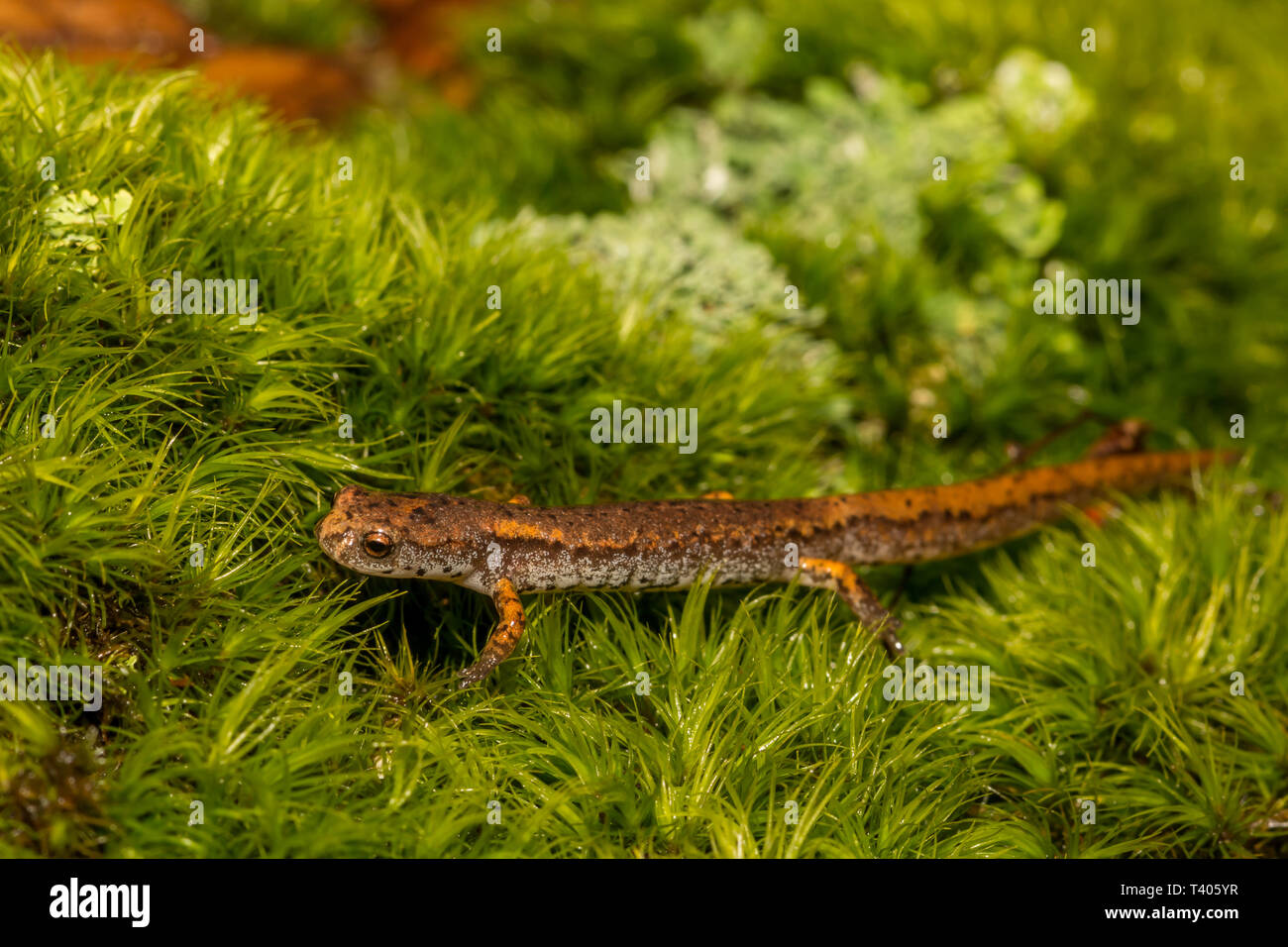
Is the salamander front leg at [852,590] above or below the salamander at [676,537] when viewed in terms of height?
below

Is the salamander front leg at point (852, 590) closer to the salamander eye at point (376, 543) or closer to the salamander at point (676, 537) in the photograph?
the salamander at point (676, 537)

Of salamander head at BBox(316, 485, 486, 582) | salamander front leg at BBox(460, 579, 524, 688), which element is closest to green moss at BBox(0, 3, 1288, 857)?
salamander front leg at BBox(460, 579, 524, 688)

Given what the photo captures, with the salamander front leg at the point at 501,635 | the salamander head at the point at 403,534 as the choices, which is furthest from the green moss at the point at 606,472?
the salamander head at the point at 403,534

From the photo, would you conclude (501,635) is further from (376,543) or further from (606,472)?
(606,472)

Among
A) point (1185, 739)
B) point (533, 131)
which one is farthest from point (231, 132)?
point (1185, 739)

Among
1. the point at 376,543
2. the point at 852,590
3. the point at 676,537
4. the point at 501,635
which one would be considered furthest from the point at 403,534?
the point at 852,590

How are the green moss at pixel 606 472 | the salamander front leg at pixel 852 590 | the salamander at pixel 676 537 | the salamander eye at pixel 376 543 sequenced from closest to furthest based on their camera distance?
1. the green moss at pixel 606 472
2. the salamander eye at pixel 376 543
3. the salamander at pixel 676 537
4. the salamander front leg at pixel 852 590

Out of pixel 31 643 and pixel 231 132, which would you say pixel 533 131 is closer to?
pixel 231 132
